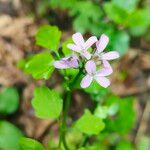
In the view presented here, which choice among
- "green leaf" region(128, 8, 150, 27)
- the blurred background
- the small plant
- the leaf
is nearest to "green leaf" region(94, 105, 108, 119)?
the blurred background

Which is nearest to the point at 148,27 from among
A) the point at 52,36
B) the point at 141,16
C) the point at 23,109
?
the point at 141,16

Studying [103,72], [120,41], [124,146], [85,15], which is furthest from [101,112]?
[85,15]

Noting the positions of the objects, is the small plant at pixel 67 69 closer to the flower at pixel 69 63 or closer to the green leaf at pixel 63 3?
the flower at pixel 69 63

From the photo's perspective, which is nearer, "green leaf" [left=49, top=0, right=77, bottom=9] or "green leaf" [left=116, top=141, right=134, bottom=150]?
"green leaf" [left=116, top=141, right=134, bottom=150]

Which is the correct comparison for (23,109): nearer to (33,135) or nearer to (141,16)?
(33,135)

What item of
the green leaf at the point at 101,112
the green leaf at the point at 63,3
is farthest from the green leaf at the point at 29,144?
the green leaf at the point at 63,3

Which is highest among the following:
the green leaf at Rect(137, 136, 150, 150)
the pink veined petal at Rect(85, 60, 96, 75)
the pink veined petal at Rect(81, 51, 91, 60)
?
the pink veined petal at Rect(81, 51, 91, 60)

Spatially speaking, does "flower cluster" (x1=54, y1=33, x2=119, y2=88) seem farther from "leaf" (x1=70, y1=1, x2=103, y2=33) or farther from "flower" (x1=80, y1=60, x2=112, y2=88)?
"leaf" (x1=70, y1=1, x2=103, y2=33)

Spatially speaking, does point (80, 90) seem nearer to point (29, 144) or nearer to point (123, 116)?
point (123, 116)
